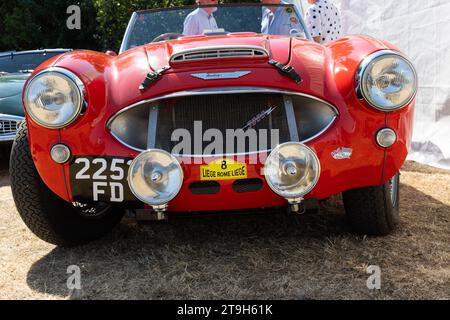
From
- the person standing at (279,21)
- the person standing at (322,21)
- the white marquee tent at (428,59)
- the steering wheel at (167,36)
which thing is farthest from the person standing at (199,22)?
the white marquee tent at (428,59)

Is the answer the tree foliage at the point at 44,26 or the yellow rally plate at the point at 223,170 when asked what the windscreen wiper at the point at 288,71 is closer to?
the yellow rally plate at the point at 223,170

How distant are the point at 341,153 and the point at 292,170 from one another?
0.25m

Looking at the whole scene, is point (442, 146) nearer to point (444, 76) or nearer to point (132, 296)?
point (444, 76)

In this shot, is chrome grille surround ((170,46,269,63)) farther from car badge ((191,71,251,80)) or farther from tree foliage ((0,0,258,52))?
tree foliage ((0,0,258,52))

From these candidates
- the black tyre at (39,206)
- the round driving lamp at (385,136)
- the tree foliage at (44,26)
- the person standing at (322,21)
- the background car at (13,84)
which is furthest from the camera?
the tree foliage at (44,26)

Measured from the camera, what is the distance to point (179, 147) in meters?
2.34

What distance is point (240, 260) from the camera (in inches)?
101

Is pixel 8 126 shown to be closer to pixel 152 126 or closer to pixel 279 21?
pixel 279 21

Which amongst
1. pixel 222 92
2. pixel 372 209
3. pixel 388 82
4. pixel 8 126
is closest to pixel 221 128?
pixel 222 92

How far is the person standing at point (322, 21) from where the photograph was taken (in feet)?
15.8

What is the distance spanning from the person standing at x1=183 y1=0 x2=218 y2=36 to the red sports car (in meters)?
1.13

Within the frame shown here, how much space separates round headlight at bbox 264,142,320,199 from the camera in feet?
7.30

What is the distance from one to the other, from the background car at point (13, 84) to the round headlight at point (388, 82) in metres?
3.68

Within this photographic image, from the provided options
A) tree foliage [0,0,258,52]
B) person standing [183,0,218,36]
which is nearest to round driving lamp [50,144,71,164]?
person standing [183,0,218,36]
